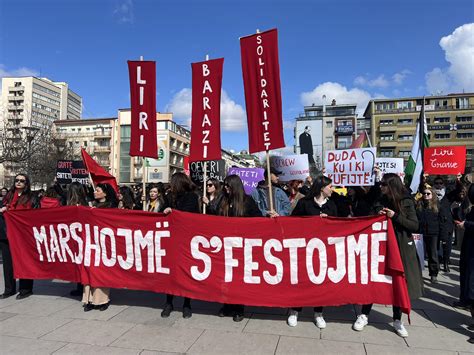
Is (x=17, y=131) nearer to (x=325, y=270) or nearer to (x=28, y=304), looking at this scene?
(x=28, y=304)

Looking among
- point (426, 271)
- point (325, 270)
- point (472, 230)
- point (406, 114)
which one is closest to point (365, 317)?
point (325, 270)

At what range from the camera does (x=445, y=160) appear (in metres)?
11.0

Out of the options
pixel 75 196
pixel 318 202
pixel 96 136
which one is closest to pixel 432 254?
pixel 318 202

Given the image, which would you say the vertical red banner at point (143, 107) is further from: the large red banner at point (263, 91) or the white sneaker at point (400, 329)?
the white sneaker at point (400, 329)

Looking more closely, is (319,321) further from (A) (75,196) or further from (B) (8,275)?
(B) (8,275)

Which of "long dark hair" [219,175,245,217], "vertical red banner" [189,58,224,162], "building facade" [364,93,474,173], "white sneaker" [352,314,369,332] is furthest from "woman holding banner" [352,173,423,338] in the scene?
"building facade" [364,93,474,173]

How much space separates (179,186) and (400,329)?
3462 millimetres

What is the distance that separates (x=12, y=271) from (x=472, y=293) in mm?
6967

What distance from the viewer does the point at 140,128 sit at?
6.52 meters

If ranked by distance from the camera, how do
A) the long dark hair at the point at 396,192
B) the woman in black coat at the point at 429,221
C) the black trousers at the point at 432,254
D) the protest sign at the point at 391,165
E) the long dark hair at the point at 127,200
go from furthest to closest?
the protest sign at the point at 391,165 → the long dark hair at the point at 127,200 → the woman in black coat at the point at 429,221 → the black trousers at the point at 432,254 → the long dark hair at the point at 396,192

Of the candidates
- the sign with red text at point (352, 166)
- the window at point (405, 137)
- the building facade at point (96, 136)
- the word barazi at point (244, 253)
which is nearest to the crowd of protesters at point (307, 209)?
the word barazi at point (244, 253)

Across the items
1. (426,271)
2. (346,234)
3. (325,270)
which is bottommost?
(426,271)

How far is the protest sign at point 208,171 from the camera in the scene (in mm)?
10367

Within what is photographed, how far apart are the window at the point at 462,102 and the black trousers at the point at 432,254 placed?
97424 mm
